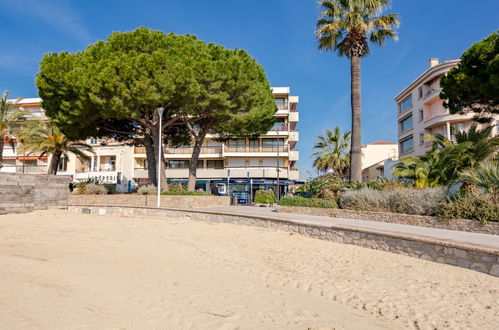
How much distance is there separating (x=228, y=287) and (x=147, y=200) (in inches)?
636

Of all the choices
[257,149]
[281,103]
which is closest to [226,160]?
[257,149]

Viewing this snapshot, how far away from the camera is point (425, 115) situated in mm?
35562

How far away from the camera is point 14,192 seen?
56.7 ft

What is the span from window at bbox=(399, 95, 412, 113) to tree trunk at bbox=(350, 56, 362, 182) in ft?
81.5

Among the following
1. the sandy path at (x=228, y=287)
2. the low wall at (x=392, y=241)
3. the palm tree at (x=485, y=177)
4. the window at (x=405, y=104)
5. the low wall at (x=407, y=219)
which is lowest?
the sandy path at (x=228, y=287)

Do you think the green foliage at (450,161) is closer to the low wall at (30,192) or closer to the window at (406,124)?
the low wall at (30,192)

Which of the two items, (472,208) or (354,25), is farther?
(354,25)

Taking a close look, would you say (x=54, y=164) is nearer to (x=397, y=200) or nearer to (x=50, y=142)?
(x=50, y=142)

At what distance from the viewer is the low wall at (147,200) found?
810 inches

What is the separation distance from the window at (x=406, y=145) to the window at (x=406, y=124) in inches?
50.2

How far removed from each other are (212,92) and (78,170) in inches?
1260

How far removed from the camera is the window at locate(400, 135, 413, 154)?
129 ft

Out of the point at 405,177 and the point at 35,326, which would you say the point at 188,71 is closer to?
the point at 405,177

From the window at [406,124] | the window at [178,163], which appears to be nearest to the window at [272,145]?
the window at [178,163]
